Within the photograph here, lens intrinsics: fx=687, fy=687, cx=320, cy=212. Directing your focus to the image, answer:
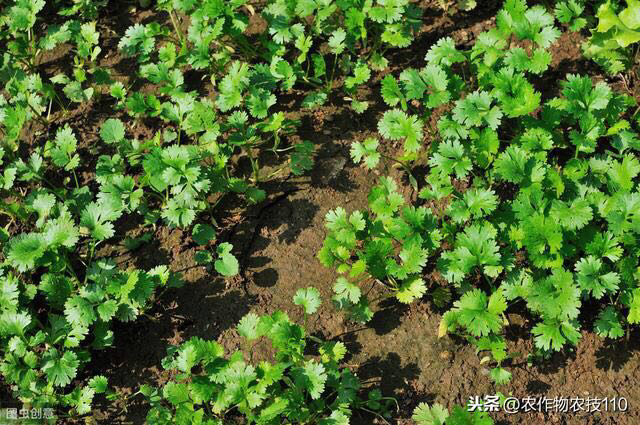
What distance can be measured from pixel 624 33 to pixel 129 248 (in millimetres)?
2912

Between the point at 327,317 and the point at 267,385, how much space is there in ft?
1.76

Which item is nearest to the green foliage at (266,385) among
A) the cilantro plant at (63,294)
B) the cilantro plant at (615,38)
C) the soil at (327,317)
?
the soil at (327,317)

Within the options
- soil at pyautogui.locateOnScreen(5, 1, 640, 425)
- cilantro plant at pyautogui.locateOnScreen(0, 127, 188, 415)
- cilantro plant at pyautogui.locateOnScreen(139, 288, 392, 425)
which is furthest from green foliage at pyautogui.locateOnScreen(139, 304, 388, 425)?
cilantro plant at pyautogui.locateOnScreen(0, 127, 188, 415)

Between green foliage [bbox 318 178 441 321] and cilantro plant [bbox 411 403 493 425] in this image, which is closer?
cilantro plant [bbox 411 403 493 425]

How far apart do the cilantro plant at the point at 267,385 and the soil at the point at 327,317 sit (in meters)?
0.17

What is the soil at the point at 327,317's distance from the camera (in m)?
3.24

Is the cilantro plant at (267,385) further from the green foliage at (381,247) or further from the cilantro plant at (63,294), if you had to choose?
the cilantro plant at (63,294)

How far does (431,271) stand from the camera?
11.6 feet

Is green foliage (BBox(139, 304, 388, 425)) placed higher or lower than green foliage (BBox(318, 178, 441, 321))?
lower

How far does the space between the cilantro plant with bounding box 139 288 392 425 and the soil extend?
169 millimetres

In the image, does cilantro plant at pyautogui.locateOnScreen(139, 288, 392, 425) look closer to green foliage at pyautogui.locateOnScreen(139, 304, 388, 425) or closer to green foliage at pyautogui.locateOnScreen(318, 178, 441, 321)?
green foliage at pyautogui.locateOnScreen(139, 304, 388, 425)

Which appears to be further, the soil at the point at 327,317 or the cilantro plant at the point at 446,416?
the soil at the point at 327,317

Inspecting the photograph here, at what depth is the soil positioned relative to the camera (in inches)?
128

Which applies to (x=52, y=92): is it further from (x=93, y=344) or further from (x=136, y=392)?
(x=136, y=392)
